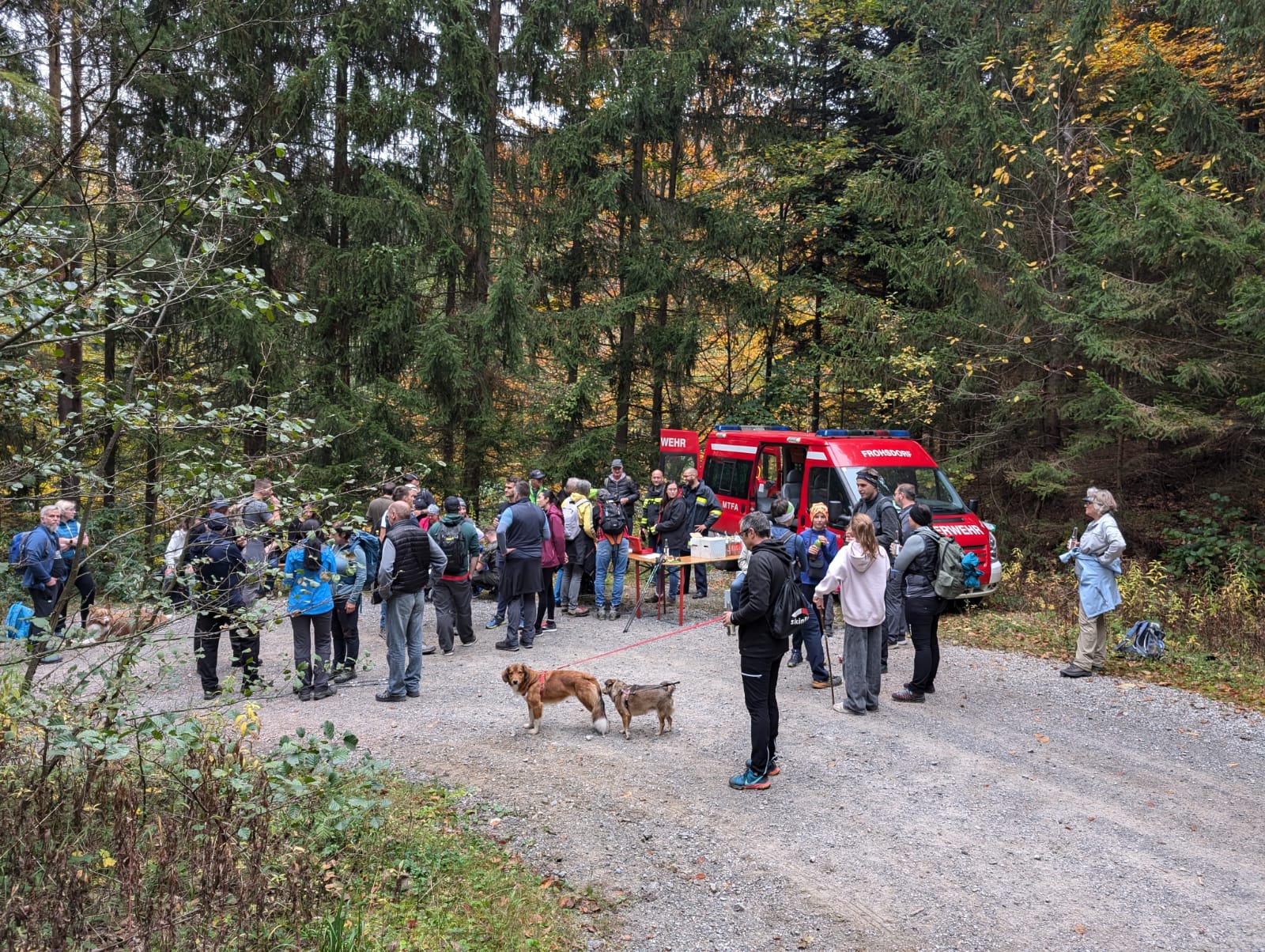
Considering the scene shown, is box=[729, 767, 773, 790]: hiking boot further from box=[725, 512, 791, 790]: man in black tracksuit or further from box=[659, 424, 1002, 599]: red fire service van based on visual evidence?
box=[659, 424, 1002, 599]: red fire service van

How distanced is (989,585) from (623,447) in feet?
31.9

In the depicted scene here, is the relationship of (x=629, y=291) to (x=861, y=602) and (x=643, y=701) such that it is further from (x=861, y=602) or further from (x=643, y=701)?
(x=643, y=701)

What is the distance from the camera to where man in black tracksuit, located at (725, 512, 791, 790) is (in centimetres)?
577

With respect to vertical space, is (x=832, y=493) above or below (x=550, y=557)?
above

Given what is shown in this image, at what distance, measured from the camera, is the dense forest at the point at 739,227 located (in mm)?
12273

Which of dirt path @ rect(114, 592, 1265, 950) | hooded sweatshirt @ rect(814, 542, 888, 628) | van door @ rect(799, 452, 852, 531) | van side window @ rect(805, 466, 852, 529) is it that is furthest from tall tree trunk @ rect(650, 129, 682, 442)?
hooded sweatshirt @ rect(814, 542, 888, 628)

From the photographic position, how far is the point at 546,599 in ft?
36.0

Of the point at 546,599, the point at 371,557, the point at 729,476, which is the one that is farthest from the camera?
the point at 729,476

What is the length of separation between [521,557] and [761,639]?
14.7 ft

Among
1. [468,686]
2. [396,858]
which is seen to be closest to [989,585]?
[468,686]

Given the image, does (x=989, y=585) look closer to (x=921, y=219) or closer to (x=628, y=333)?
(x=921, y=219)

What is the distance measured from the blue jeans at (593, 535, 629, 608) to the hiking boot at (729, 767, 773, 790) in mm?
5678

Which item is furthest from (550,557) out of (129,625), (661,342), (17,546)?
(661,342)

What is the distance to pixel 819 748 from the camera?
6.86 m
